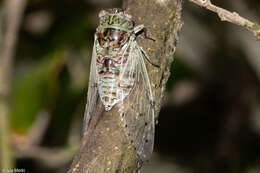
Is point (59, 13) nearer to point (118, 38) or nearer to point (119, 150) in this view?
point (118, 38)

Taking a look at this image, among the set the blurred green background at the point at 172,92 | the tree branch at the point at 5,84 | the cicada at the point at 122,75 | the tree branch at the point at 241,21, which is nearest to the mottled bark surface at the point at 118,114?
the cicada at the point at 122,75

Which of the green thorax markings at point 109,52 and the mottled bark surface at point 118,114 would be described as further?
the green thorax markings at point 109,52

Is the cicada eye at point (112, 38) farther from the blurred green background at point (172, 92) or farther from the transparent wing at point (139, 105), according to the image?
the blurred green background at point (172, 92)

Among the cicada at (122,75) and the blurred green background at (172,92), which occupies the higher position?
the cicada at (122,75)

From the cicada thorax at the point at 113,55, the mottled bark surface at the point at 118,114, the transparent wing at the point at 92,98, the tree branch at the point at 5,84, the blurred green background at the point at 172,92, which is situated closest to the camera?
the mottled bark surface at the point at 118,114

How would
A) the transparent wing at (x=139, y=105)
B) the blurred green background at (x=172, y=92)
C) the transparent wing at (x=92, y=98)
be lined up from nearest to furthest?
the transparent wing at (x=139, y=105)
the transparent wing at (x=92, y=98)
the blurred green background at (x=172, y=92)

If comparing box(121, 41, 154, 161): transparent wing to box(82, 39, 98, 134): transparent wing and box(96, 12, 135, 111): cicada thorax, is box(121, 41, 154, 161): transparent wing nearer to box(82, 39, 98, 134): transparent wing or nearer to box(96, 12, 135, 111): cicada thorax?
box(96, 12, 135, 111): cicada thorax
